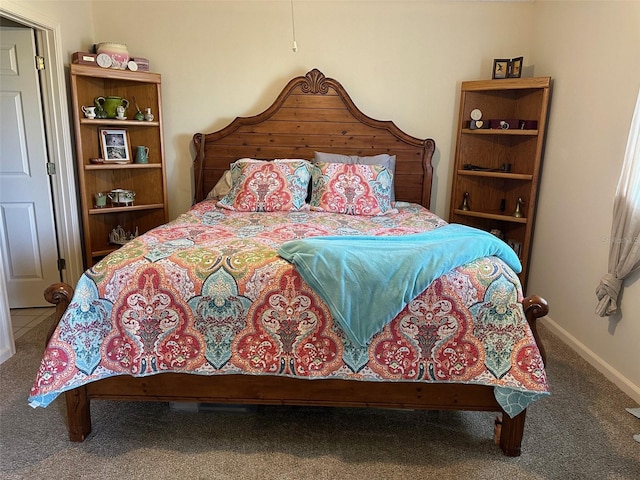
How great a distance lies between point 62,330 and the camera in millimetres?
1617

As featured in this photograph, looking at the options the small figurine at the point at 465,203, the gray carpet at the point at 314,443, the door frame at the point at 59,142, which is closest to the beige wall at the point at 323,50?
the small figurine at the point at 465,203

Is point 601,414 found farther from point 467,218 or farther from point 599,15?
point 599,15

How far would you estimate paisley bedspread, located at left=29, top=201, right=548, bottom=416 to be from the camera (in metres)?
1.66

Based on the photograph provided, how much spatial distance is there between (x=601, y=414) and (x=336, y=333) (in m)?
1.39

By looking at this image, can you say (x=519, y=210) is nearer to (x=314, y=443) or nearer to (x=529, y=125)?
(x=529, y=125)

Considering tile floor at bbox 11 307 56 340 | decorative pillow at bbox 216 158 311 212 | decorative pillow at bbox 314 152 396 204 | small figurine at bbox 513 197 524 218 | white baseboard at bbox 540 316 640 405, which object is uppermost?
decorative pillow at bbox 314 152 396 204

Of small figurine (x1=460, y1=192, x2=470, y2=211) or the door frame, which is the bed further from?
small figurine (x1=460, y1=192, x2=470, y2=211)

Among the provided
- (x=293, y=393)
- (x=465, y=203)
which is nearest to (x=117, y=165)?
(x=293, y=393)

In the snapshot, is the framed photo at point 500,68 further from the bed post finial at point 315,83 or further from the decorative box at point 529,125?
the bed post finial at point 315,83

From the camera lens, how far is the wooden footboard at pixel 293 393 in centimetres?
175

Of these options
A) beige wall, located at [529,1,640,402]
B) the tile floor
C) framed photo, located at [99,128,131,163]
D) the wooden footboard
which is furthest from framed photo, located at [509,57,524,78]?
the tile floor

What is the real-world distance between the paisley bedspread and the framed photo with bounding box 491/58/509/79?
84.5 inches

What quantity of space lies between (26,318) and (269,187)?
76.0 inches

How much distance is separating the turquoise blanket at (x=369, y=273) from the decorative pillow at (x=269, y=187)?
4.16ft
